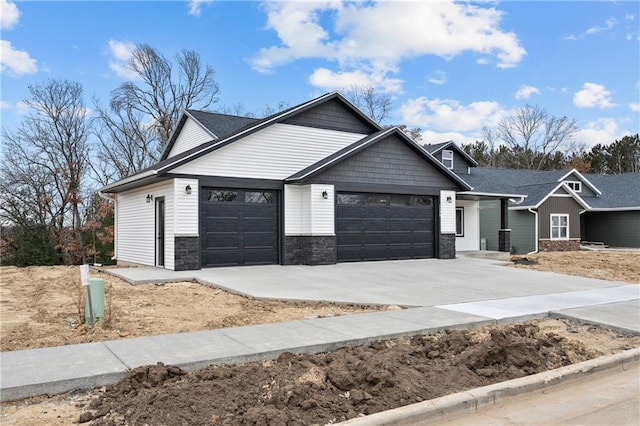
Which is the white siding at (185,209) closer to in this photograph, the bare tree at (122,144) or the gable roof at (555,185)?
the gable roof at (555,185)

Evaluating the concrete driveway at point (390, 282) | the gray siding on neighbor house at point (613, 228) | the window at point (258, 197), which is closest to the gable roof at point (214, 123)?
the window at point (258, 197)

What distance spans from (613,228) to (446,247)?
54.4 ft

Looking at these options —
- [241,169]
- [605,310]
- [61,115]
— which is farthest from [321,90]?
[605,310]

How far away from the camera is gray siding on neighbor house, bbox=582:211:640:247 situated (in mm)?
28578

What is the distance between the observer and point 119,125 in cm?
3569

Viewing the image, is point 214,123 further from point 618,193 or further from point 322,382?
point 618,193

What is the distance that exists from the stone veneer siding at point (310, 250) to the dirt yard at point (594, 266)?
6.40 meters

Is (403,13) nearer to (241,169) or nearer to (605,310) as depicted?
(241,169)

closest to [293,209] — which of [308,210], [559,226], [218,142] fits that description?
[308,210]

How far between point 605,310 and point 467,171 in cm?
1946

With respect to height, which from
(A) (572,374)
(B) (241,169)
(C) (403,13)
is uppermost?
(C) (403,13)

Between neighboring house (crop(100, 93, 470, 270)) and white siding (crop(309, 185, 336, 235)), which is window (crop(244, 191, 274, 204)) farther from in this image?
white siding (crop(309, 185, 336, 235))

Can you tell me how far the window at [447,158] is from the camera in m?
26.4

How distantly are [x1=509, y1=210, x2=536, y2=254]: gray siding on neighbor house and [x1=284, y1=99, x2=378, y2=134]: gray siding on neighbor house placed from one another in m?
11.4
